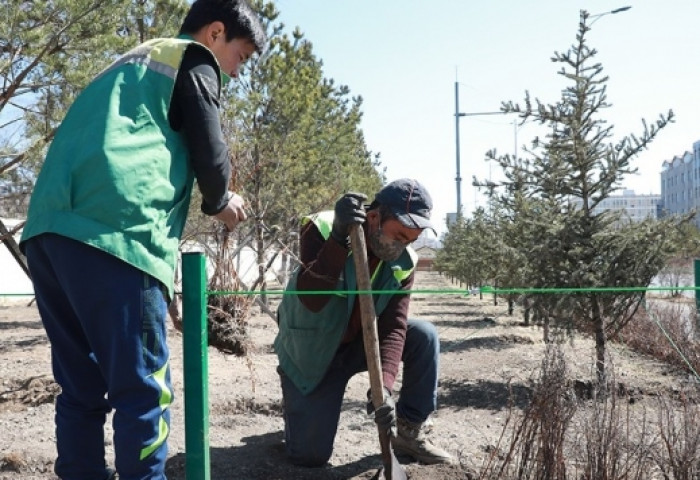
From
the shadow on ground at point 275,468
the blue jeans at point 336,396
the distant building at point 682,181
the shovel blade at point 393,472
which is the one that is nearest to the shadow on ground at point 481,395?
the blue jeans at point 336,396

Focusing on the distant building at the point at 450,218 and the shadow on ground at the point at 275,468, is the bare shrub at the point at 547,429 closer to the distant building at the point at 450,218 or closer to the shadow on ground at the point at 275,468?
the shadow on ground at the point at 275,468

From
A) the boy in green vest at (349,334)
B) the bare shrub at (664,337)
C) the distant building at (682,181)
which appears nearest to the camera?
the boy in green vest at (349,334)

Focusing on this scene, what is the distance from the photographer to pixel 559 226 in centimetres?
555

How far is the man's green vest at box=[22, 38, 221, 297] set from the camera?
1.83 meters

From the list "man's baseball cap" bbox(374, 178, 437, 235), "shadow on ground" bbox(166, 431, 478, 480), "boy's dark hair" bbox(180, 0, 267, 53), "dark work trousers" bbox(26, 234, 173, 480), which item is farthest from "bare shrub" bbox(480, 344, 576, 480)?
"boy's dark hair" bbox(180, 0, 267, 53)

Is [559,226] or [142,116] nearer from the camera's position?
[142,116]

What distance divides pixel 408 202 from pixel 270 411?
1817mm

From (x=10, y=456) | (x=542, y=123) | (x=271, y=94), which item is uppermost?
(x=271, y=94)

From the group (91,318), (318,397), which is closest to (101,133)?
(91,318)

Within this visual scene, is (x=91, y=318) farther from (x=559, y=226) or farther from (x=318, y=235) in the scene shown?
(x=559, y=226)

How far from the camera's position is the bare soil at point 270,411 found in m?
3.10

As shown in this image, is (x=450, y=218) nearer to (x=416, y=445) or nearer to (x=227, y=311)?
(x=227, y=311)

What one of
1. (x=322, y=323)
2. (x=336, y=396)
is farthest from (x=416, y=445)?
(x=322, y=323)

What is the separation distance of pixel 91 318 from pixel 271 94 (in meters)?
9.28
